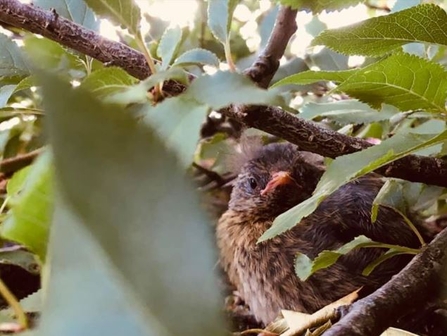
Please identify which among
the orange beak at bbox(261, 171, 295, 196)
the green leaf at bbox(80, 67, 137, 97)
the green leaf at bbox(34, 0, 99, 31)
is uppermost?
the green leaf at bbox(34, 0, 99, 31)

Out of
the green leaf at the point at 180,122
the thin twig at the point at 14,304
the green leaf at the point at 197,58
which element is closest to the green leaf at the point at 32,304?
the thin twig at the point at 14,304

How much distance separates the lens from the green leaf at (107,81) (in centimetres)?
55

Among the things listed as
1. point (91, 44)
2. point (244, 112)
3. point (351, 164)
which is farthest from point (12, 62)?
point (351, 164)

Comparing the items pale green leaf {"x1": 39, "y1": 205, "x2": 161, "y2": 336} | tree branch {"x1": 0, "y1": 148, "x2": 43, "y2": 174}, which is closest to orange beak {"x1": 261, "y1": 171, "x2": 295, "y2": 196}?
tree branch {"x1": 0, "y1": 148, "x2": 43, "y2": 174}

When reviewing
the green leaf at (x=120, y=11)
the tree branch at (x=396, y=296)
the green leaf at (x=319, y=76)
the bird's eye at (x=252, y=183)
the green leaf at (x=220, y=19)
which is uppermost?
the green leaf at (x=220, y=19)

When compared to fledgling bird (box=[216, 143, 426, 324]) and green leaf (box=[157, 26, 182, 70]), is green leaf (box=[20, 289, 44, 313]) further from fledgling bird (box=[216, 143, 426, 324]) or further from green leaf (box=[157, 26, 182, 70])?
fledgling bird (box=[216, 143, 426, 324])

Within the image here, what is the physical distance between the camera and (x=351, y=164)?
22.6 inches

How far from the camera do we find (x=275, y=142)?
140 centimetres

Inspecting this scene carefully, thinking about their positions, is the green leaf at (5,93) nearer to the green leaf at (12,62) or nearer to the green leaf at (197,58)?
the green leaf at (12,62)

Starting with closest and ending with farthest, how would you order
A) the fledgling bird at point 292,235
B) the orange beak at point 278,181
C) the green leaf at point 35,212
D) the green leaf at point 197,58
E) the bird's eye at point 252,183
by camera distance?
the green leaf at point 35,212, the green leaf at point 197,58, the fledgling bird at point 292,235, the orange beak at point 278,181, the bird's eye at point 252,183

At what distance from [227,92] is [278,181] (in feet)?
2.64

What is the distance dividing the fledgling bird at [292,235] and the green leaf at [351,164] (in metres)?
0.28

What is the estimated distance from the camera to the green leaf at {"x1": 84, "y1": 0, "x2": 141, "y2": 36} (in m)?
0.60

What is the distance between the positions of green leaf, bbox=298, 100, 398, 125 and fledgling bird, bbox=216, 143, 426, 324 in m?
0.18
